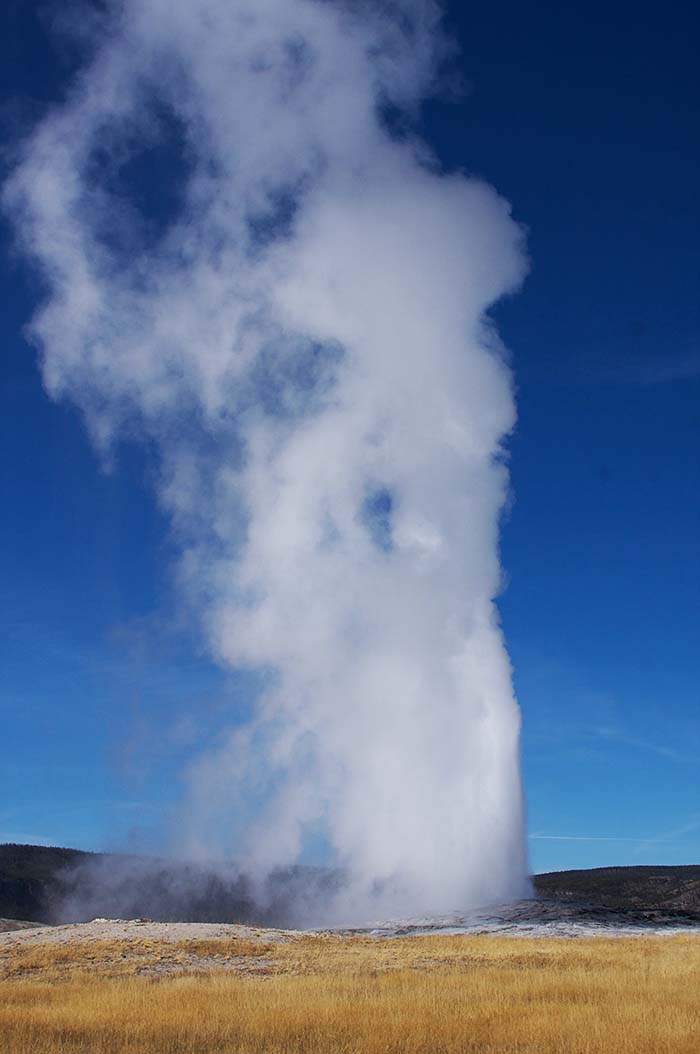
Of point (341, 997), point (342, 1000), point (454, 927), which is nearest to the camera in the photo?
point (342, 1000)

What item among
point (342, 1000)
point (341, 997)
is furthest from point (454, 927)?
point (342, 1000)

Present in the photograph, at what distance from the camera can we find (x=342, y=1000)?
60.1 ft

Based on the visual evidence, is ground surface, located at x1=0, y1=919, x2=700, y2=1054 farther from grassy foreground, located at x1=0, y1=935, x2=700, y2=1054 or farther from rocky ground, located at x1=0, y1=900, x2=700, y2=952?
rocky ground, located at x1=0, y1=900, x2=700, y2=952

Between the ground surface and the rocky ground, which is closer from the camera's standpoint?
the ground surface

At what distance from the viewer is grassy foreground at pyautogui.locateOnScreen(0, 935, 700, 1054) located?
1447 centimetres

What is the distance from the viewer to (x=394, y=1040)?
47.3 ft

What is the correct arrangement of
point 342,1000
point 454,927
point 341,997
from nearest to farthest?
point 342,1000, point 341,997, point 454,927

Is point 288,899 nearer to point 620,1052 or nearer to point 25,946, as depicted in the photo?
point 25,946

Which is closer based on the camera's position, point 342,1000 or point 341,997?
point 342,1000

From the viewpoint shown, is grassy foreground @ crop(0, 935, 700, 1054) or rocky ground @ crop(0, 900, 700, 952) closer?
grassy foreground @ crop(0, 935, 700, 1054)

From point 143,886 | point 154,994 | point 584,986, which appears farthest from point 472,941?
point 143,886

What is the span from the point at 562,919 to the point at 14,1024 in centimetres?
3562

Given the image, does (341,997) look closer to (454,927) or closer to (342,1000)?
(342,1000)

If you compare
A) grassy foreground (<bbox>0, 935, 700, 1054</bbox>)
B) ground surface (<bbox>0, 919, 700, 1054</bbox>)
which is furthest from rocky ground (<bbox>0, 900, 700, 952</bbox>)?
grassy foreground (<bbox>0, 935, 700, 1054</bbox>)
